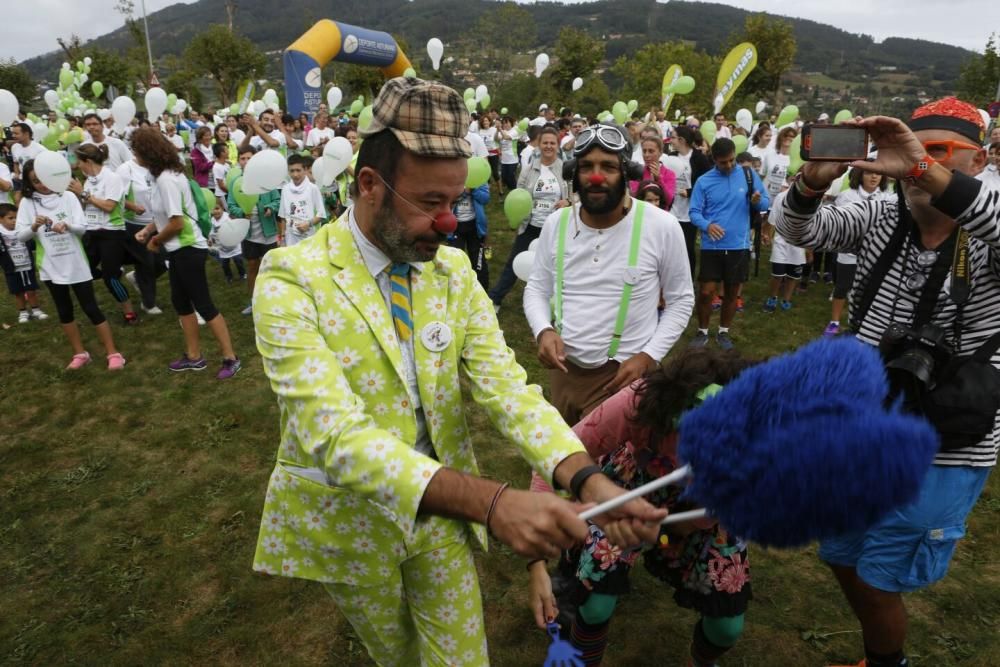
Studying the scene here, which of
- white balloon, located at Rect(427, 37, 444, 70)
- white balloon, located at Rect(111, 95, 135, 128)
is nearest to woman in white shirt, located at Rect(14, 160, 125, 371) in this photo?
white balloon, located at Rect(111, 95, 135, 128)

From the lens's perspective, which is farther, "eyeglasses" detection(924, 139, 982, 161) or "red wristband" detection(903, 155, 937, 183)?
"eyeglasses" detection(924, 139, 982, 161)

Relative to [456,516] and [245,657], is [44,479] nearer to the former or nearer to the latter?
[245,657]

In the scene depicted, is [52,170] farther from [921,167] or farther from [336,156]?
[921,167]

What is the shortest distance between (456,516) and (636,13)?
18890 cm

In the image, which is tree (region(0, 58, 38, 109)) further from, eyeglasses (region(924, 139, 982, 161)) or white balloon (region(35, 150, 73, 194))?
eyeglasses (region(924, 139, 982, 161))

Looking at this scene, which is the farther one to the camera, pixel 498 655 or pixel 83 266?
pixel 83 266

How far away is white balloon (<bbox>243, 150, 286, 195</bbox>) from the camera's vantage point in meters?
6.45

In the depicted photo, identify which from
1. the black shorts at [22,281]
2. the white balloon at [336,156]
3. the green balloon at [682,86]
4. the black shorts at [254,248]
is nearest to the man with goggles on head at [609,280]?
the white balloon at [336,156]

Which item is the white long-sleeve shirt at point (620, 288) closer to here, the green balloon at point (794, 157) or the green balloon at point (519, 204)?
the green balloon at point (519, 204)

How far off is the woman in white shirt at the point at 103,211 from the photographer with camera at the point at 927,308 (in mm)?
7199

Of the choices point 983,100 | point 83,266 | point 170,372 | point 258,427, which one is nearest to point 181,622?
point 258,427

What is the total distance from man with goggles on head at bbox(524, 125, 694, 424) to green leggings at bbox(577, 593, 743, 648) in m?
1.10

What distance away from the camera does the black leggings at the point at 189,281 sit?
19.1 ft

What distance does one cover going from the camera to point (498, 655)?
3.14 metres
